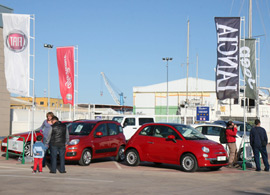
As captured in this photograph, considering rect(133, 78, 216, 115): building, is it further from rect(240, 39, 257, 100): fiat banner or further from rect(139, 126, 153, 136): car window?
rect(139, 126, 153, 136): car window

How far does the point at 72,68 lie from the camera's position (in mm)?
29094

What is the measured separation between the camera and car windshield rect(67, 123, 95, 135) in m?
16.4

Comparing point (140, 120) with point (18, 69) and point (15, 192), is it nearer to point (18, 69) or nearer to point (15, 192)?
point (18, 69)

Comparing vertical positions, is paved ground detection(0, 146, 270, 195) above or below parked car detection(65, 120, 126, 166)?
below

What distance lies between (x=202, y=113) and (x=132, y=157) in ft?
47.4

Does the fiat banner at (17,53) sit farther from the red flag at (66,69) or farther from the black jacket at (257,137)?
the red flag at (66,69)

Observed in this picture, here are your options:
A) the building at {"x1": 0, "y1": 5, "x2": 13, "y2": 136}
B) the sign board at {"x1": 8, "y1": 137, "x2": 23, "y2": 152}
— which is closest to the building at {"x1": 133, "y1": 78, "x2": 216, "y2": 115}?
the building at {"x1": 0, "y1": 5, "x2": 13, "y2": 136}

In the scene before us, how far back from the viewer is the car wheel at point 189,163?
47.7 ft

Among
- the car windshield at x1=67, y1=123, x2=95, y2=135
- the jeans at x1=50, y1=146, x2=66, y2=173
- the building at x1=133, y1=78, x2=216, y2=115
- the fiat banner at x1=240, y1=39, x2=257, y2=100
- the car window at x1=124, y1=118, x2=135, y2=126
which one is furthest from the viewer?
the building at x1=133, y1=78, x2=216, y2=115

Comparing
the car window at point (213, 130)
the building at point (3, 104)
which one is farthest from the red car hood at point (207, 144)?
the building at point (3, 104)

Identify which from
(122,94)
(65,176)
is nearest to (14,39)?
(65,176)

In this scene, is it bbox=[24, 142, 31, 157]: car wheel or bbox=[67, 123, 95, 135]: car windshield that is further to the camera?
bbox=[24, 142, 31, 157]: car wheel

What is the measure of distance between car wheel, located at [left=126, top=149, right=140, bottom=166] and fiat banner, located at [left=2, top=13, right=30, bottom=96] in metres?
4.71

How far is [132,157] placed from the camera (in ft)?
53.3
